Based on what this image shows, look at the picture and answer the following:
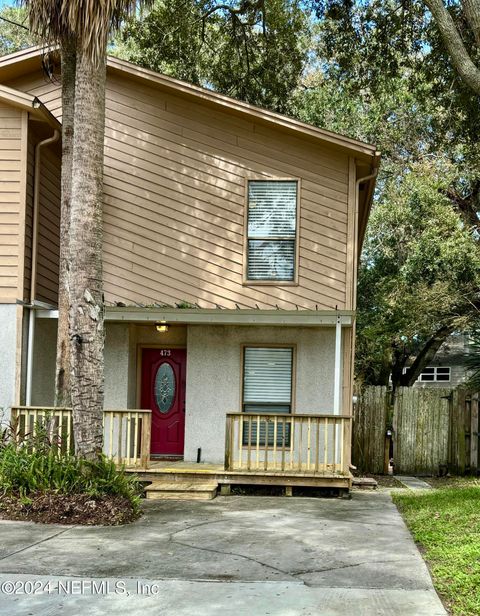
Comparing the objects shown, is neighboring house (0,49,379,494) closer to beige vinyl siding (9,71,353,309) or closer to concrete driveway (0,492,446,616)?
beige vinyl siding (9,71,353,309)

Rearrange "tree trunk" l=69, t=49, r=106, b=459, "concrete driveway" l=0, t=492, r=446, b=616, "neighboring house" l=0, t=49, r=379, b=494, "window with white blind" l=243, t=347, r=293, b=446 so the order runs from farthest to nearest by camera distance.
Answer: "window with white blind" l=243, t=347, r=293, b=446 → "neighboring house" l=0, t=49, r=379, b=494 → "tree trunk" l=69, t=49, r=106, b=459 → "concrete driveway" l=0, t=492, r=446, b=616

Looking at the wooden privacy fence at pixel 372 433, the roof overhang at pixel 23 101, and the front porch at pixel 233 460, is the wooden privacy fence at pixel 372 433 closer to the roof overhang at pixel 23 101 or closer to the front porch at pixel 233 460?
the front porch at pixel 233 460

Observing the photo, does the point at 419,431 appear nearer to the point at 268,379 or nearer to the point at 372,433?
the point at 372,433

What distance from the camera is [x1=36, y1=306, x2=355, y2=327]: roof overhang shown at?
34.6ft

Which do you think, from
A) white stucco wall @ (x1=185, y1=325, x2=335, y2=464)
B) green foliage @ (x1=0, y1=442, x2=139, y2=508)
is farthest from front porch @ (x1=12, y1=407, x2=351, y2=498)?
green foliage @ (x1=0, y1=442, x2=139, y2=508)

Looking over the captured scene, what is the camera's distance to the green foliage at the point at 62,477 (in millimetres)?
8125

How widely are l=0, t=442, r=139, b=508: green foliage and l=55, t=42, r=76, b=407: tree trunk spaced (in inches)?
66.7

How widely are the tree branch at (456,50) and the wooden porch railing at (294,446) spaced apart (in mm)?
5060

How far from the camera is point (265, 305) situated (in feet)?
37.8

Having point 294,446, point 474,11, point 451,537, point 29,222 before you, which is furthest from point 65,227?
point 451,537

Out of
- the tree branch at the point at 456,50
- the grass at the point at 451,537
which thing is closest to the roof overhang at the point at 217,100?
the tree branch at the point at 456,50

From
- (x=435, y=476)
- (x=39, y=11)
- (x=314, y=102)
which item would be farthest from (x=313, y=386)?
(x=314, y=102)

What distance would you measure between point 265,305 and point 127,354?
253cm

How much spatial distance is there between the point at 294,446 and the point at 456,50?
6.42 m
